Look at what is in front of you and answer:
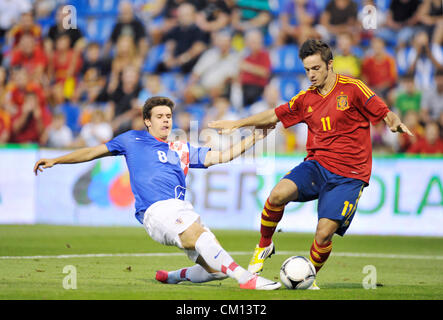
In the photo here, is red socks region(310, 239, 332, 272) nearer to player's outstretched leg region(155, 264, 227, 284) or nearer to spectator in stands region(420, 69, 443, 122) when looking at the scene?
player's outstretched leg region(155, 264, 227, 284)

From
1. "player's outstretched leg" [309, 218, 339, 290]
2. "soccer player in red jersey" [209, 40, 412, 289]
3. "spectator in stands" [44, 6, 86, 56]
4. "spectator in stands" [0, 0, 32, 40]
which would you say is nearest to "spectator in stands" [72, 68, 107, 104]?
"spectator in stands" [44, 6, 86, 56]

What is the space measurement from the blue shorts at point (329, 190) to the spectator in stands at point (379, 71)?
9.06 meters

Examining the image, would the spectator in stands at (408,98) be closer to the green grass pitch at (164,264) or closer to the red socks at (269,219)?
the green grass pitch at (164,264)

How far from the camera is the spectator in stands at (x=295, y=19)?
58.9 feet

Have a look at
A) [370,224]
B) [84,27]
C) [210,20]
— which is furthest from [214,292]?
[84,27]

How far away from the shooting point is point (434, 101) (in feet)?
53.1

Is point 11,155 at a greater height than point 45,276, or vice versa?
point 11,155

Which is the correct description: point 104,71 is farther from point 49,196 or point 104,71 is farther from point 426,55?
point 426,55

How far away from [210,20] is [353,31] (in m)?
3.48

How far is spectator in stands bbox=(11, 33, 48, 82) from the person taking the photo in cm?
1836

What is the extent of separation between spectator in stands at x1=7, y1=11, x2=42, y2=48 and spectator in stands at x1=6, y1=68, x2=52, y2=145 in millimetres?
2217

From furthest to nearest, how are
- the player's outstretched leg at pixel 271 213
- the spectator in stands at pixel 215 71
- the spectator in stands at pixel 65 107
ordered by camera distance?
the spectator in stands at pixel 65 107, the spectator in stands at pixel 215 71, the player's outstretched leg at pixel 271 213

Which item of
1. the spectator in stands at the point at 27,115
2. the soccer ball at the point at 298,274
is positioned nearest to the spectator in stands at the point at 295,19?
the spectator in stands at the point at 27,115

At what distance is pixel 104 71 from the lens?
18312mm
